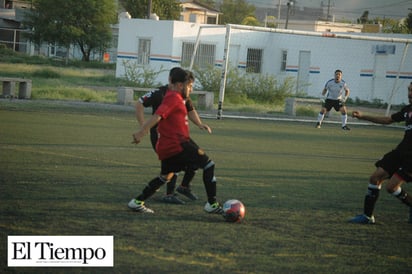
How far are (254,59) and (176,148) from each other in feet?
115

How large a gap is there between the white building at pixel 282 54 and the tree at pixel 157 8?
26.9m

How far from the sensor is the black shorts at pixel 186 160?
8.48 meters

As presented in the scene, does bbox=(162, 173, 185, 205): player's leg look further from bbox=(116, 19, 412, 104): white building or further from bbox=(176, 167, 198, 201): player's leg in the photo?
bbox=(116, 19, 412, 104): white building

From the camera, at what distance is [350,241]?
782 cm

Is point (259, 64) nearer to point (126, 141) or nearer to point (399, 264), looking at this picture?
point (126, 141)

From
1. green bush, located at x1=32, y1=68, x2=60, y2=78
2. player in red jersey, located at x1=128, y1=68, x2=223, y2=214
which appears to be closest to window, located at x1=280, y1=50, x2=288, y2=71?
green bush, located at x1=32, y1=68, x2=60, y2=78

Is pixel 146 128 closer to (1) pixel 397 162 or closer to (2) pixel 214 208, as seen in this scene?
(2) pixel 214 208

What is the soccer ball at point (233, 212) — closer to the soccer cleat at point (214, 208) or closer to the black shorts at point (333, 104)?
the soccer cleat at point (214, 208)

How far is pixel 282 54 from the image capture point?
43.8m

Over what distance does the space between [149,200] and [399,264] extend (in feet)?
12.0

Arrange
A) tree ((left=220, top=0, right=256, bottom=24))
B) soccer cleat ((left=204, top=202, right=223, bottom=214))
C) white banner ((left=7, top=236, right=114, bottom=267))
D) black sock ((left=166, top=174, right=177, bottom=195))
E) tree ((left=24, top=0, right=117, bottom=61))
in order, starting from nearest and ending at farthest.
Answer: white banner ((left=7, top=236, right=114, bottom=267))
soccer cleat ((left=204, top=202, right=223, bottom=214))
black sock ((left=166, top=174, right=177, bottom=195))
tree ((left=24, top=0, right=117, bottom=61))
tree ((left=220, top=0, right=256, bottom=24))

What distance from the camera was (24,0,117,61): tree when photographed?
60.2 metres

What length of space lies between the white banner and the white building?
33.3 metres

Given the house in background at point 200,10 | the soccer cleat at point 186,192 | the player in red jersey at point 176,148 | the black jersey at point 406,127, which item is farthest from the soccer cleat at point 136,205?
the house in background at point 200,10
